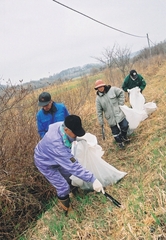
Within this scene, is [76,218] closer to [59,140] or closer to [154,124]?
[59,140]

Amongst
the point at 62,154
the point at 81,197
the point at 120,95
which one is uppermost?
the point at 120,95

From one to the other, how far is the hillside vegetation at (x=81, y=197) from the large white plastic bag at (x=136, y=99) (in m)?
0.74

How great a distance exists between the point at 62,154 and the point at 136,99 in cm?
338

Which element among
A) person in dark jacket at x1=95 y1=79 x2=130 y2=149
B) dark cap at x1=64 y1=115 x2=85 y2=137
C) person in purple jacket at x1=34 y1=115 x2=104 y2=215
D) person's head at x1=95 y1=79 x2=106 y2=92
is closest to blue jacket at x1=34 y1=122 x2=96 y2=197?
person in purple jacket at x1=34 y1=115 x2=104 y2=215

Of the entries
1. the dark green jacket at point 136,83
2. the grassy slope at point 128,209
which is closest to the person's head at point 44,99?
the grassy slope at point 128,209

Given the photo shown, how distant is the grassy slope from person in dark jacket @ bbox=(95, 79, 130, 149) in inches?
18.6

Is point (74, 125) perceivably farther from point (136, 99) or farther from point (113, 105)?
point (136, 99)

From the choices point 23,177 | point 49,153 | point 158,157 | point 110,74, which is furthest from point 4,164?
point 110,74

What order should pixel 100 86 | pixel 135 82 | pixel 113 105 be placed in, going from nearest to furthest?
pixel 100 86 < pixel 113 105 < pixel 135 82

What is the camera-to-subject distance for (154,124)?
484cm

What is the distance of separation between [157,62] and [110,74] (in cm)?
988

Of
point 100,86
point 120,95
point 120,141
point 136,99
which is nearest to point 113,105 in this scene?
point 120,95

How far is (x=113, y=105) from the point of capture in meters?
4.32

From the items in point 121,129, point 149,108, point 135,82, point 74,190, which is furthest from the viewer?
point 135,82
